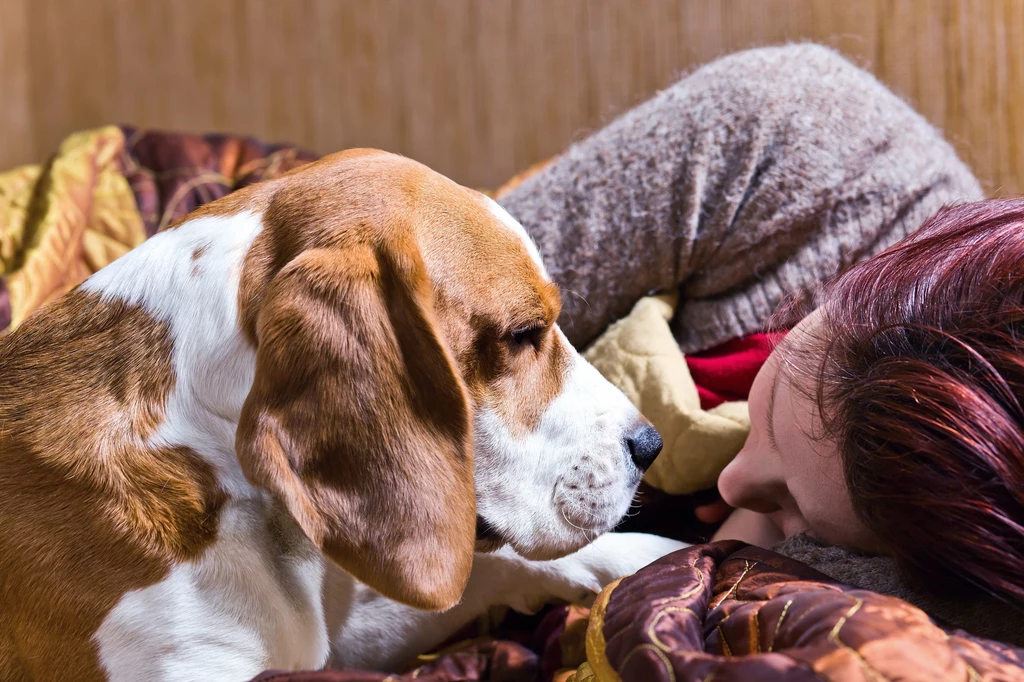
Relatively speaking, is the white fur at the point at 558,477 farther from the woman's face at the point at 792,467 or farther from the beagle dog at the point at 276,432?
the woman's face at the point at 792,467

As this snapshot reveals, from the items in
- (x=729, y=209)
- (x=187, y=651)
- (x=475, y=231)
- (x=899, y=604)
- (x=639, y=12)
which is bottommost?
(x=187, y=651)

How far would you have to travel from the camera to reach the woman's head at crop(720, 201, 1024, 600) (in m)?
0.74

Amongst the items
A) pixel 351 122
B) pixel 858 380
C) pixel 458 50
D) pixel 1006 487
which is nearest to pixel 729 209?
pixel 858 380

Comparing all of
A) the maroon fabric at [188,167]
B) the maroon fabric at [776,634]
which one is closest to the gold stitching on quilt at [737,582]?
the maroon fabric at [776,634]

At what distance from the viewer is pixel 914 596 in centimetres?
84

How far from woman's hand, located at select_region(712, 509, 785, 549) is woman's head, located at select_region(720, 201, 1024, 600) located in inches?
2.5

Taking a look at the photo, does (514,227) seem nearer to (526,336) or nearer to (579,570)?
(526,336)

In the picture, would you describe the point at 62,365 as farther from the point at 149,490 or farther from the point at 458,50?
the point at 458,50

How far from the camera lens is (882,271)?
3.22ft

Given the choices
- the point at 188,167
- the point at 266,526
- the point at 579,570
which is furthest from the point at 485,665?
the point at 188,167

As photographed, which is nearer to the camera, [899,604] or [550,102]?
[899,604]

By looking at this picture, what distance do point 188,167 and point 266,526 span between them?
53.0 inches

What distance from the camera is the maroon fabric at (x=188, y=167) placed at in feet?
6.48

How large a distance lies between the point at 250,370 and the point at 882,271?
708 millimetres
